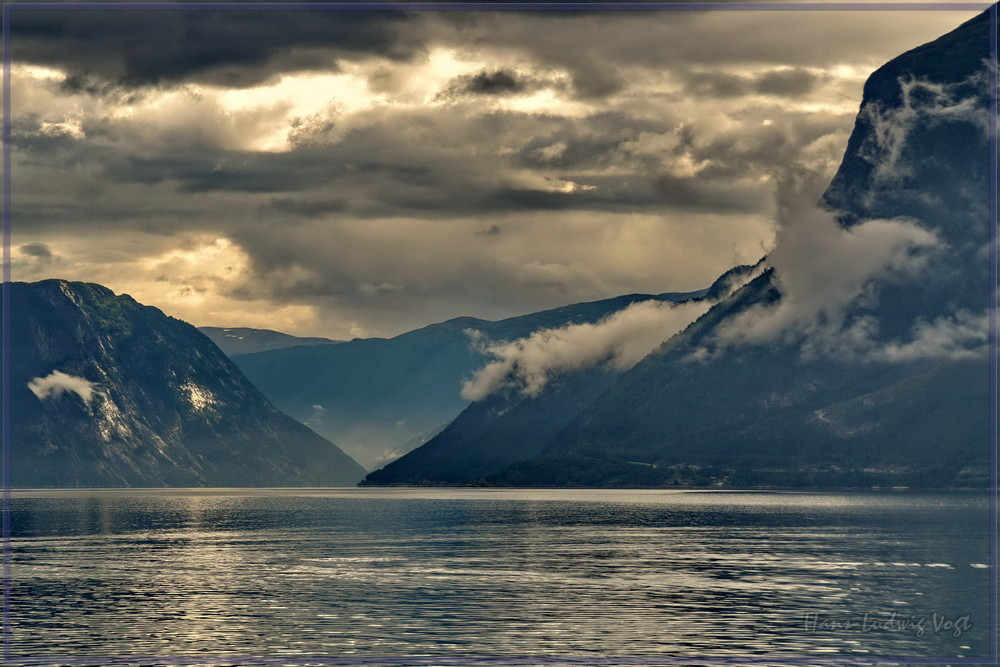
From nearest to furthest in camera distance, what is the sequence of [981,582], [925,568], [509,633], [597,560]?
[509,633] < [981,582] < [925,568] < [597,560]

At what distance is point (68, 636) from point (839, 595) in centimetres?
8322

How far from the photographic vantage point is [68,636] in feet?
376

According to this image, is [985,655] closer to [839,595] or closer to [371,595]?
[839,595]

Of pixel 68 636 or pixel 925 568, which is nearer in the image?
pixel 68 636

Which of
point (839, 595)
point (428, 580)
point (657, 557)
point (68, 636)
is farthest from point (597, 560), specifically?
point (68, 636)

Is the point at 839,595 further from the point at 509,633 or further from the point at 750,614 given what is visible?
the point at 509,633

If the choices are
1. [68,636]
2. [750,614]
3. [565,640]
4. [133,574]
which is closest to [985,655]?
[750,614]

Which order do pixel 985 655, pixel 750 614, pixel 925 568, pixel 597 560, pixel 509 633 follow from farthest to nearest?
1. pixel 597 560
2. pixel 925 568
3. pixel 750 614
4. pixel 509 633
5. pixel 985 655

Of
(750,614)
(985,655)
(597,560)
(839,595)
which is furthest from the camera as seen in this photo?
(597,560)

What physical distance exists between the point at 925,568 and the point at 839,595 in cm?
3695

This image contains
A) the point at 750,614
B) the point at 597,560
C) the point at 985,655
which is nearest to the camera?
the point at 985,655

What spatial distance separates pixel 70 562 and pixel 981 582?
13343cm

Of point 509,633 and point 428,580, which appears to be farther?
point 428,580

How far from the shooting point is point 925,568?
173125mm
